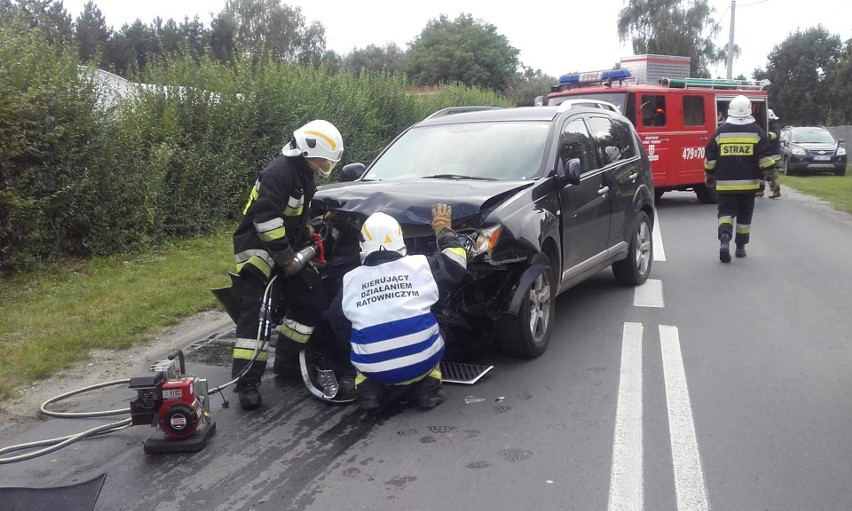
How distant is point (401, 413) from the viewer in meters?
4.76

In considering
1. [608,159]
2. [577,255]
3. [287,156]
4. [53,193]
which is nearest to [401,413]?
[287,156]

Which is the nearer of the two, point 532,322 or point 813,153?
point 532,322

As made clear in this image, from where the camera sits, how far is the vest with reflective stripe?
14.9ft

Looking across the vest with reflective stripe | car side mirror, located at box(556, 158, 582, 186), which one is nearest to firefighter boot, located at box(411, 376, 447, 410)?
the vest with reflective stripe

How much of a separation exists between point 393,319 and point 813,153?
26.5 metres

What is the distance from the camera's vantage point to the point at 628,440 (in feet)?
13.9

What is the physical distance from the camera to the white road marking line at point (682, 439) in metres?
3.59

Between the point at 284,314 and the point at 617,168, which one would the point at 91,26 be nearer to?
the point at 617,168

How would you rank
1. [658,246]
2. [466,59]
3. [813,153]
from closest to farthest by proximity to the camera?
1. [658,246]
2. [813,153]
3. [466,59]

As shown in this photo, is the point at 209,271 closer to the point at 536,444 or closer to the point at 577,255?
the point at 577,255

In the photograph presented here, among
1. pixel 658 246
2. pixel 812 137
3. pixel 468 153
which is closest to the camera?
pixel 468 153

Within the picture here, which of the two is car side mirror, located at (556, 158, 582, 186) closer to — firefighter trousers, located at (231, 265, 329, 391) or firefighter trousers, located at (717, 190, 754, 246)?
firefighter trousers, located at (231, 265, 329, 391)

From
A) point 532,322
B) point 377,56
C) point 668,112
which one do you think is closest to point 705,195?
point 668,112

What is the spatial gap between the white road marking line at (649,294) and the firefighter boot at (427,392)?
331 cm
